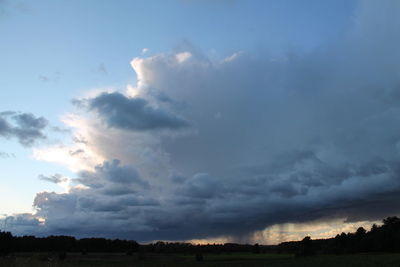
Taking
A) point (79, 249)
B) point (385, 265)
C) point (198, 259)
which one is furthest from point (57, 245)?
point (385, 265)

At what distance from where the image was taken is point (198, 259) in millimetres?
120000

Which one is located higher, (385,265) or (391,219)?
(391,219)

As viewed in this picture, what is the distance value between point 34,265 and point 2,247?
130 metres

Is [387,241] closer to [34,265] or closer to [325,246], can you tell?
[325,246]

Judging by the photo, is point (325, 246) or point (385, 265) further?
point (325, 246)

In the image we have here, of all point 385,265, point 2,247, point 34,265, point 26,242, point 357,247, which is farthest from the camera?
point 26,242

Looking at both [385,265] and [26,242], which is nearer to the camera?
[385,265]

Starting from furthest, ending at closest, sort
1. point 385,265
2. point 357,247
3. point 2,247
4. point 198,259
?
point 357,247 → point 2,247 → point 198,259 → point 385,265

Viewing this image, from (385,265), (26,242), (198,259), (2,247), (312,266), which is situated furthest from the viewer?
(26,242)

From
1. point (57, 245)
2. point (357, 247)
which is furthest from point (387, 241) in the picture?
point (57, 245)

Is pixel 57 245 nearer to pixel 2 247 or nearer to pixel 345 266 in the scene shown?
pixel 2 247

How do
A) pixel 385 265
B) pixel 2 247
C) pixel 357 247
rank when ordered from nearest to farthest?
pixel 385 265, pixel 2 247, pixel 357 247

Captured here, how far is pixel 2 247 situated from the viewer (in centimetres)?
13850

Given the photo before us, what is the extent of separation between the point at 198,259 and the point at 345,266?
61218 mm
